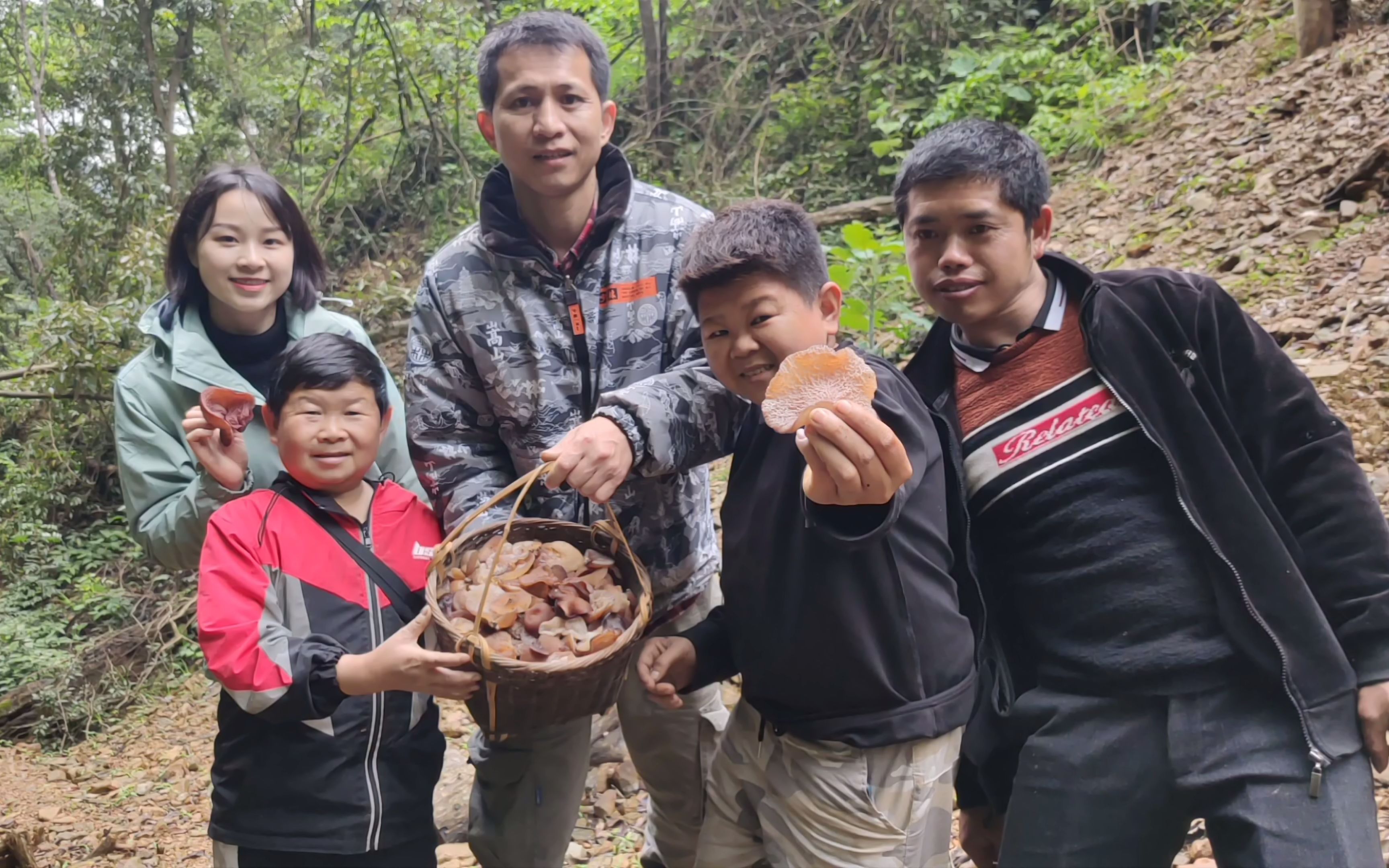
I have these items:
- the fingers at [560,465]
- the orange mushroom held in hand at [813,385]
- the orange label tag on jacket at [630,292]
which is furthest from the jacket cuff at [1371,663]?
the orange label tag on jacket at [630,292]

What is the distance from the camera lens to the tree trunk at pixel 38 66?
9.55m

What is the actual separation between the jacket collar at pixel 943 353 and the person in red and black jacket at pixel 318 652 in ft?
3.72

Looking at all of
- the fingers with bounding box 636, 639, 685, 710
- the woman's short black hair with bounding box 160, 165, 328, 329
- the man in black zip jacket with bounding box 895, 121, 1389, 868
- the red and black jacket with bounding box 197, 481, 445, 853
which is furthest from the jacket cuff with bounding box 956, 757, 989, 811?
the woman's short black hair with bounding box 160, 165, 328, 329

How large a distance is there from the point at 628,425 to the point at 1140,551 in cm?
102

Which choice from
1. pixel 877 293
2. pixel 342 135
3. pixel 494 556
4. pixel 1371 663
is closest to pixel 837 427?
pixel 494 556

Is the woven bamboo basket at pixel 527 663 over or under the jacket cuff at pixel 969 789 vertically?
over

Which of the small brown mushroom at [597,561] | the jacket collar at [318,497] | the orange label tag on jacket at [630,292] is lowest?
the small brown mushroom at [597,561]

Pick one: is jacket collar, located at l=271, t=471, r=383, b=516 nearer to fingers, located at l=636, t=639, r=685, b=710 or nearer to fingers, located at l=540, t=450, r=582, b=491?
fingers, located at l=540, t=450, r=582, b=491

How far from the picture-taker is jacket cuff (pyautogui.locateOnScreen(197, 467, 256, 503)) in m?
2.35

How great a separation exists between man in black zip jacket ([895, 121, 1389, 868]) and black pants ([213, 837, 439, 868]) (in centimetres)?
130

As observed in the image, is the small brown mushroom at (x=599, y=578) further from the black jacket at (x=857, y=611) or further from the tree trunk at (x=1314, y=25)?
the tree trunk at (x=1314, y=25)

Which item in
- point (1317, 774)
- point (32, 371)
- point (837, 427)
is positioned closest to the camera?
point (837, 427)

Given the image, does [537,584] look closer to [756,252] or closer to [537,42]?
[756,252]

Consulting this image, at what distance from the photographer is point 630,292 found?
2.39m
